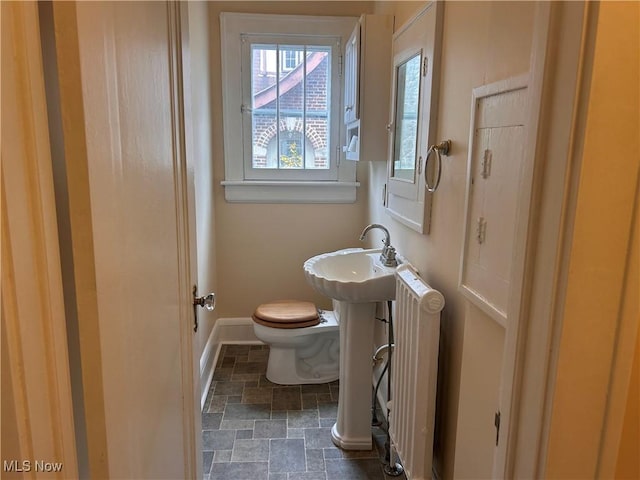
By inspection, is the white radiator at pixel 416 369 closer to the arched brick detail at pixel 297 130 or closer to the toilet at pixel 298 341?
the toilet at pixel 298 341

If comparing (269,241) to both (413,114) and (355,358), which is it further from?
(413,114)

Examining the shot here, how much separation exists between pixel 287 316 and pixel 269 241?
0.67 meters

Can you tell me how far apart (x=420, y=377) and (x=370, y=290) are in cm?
48

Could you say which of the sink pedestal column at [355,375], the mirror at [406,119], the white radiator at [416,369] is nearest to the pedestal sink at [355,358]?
the sink pedestal column at [355,375]

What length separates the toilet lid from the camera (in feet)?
8.64

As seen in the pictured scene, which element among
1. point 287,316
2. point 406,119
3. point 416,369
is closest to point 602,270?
point 416,369

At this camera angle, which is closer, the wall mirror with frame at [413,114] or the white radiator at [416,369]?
the white radiator at [416,369]

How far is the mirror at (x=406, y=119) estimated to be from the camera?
1873 millimetres

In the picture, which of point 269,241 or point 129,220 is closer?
point 129,220

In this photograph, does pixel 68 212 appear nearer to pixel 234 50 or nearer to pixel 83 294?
pixel 83 294

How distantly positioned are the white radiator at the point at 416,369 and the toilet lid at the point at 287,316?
0.97 meters

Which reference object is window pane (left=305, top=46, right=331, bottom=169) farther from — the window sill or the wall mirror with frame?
the wall mirror with frame

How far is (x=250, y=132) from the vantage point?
3.02 metres

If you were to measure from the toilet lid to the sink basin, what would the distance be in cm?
50
